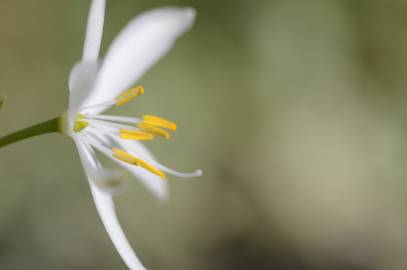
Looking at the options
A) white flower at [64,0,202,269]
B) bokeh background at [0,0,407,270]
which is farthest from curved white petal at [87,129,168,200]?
bokeh background at [0,0,407,270]

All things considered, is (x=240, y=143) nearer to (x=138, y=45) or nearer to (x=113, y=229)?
(x=138, y=45)

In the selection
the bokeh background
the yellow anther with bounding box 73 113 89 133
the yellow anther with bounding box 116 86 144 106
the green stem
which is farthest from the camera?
the bokeh background

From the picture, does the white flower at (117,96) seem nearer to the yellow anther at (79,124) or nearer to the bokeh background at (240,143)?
the yellow anther at (79,124)

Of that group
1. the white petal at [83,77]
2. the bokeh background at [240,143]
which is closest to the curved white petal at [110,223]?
the white petal at [83,77]

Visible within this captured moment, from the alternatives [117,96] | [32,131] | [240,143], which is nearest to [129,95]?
[117,96]

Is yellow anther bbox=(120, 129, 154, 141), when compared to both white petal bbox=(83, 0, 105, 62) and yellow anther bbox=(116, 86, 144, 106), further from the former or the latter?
white petal bbox=(83, 0, 105, 62)

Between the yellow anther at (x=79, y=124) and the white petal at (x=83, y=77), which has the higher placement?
the white petal at (x=83, y=77)
